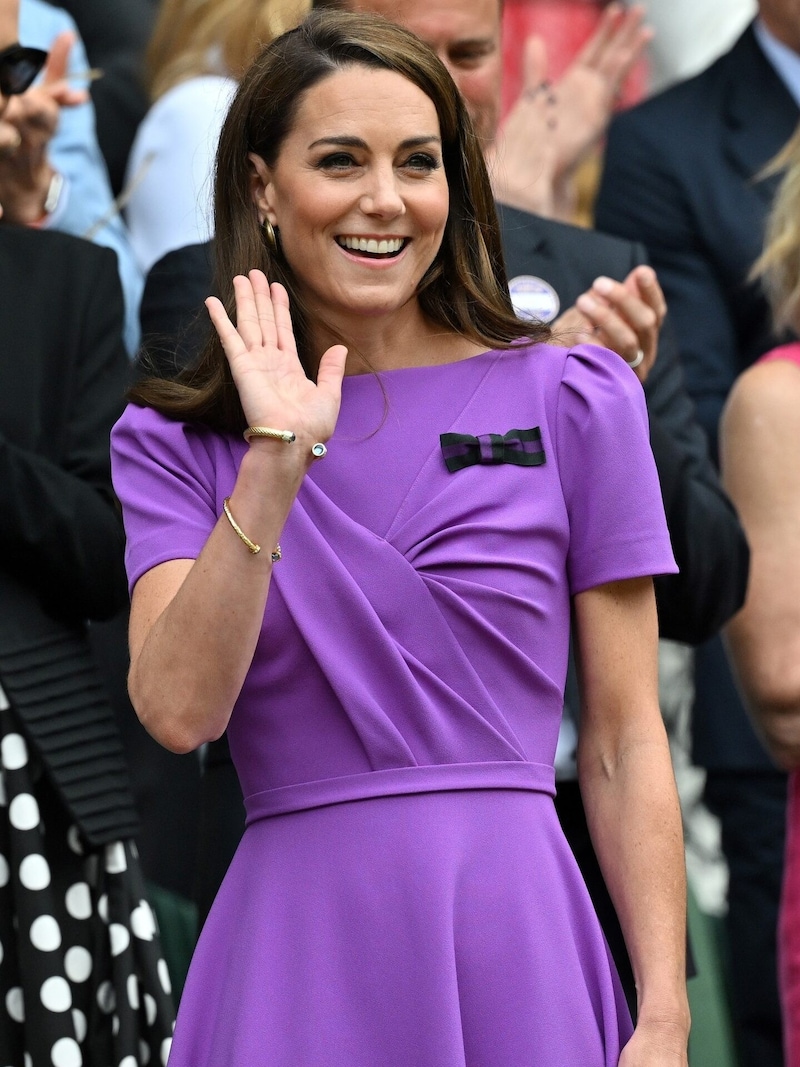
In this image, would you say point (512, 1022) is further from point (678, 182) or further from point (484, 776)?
point (678, 182)

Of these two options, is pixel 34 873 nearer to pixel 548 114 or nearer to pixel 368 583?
pixel 368 583

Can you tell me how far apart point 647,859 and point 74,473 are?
132cm

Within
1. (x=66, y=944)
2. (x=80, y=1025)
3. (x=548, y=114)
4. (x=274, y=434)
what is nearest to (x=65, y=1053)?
(x=80, y=1025)

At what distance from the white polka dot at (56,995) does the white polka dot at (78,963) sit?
4 centimetres

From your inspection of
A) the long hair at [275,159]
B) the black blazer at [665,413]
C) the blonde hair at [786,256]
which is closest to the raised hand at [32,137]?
the black blazer at [665,413]

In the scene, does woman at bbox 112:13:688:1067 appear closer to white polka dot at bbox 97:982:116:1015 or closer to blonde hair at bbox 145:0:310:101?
white polka dot at bbox 97:982:116:1015

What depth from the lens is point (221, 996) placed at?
2510 millimetres


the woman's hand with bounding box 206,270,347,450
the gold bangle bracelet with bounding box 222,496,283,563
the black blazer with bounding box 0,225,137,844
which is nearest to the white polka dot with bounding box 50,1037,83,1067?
the black blazer with bounding box 0,225,137,844

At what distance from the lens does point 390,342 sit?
280 centimetres

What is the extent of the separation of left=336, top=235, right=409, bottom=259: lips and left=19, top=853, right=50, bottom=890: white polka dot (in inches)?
44.0

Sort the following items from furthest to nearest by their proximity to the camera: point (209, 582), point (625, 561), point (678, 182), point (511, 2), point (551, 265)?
point (511, 2) < point (678, 182) < point (551, 265) < point (625, 561) < point (209, 582)

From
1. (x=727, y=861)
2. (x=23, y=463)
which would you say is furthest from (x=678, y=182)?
(x=23, y=463)

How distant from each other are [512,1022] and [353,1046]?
0.20m

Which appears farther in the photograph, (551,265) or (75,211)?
(75,211)
